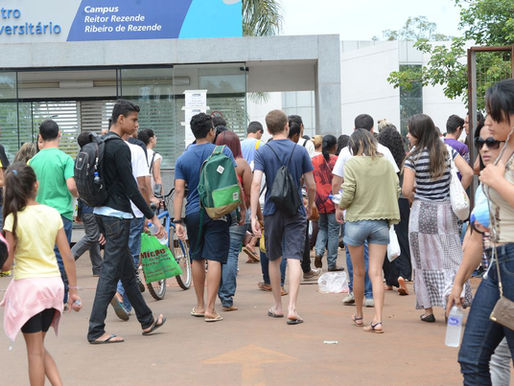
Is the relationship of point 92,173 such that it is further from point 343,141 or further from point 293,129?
point 343,141

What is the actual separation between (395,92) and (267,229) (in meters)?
59.5

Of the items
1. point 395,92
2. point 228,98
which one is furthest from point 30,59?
point 395,92

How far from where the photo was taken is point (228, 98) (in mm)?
17641

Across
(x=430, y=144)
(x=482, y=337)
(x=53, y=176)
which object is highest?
(x=430, y=144)

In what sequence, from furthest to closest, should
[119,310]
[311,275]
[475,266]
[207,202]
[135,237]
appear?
[311,275], [135,237], [119,310], [207,202], [475,266]

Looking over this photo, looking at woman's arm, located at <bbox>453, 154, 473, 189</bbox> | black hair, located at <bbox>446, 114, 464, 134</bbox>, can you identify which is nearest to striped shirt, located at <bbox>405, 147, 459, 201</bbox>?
woman's arm, located at <bbox>453, 154, 473, 189</bbox>

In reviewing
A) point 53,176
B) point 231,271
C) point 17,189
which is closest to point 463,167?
point 231,271

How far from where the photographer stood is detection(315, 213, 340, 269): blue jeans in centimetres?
1182

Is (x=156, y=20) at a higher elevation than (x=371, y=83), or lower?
lower

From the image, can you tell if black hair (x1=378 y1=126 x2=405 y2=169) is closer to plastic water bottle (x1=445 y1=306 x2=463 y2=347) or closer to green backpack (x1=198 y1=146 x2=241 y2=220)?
green backpack (x1=198 y1=146 x2=241 y2=220)

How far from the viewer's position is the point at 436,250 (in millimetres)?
7863

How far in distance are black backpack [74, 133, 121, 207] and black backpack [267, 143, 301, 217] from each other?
1.61 m

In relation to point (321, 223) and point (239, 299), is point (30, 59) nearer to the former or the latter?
point (321, 223)

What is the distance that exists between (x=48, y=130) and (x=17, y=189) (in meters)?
4.08
